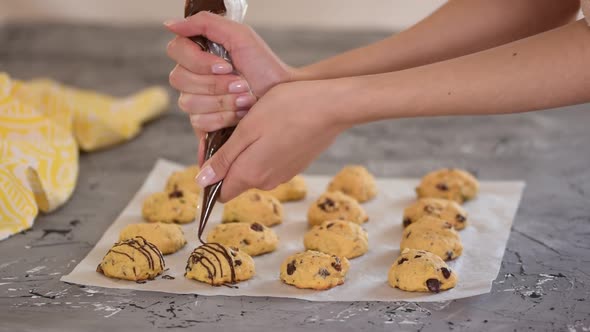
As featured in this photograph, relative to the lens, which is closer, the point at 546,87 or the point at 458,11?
the point at 546,87

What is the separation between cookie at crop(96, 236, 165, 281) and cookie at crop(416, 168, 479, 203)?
2.46 feet

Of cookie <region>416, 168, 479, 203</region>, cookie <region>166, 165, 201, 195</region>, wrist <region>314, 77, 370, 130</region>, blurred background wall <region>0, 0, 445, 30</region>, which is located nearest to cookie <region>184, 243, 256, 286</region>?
wrist <region>314, 77, 370, 130</region>

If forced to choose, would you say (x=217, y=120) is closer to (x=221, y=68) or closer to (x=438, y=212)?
(x=221, y=68)

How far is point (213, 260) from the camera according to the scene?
5.66ft

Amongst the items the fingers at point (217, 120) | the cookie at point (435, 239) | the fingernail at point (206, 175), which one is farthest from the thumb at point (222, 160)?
the cookie at point (435, 239)

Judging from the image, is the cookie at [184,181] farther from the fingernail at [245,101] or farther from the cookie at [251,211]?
the fingernail at [245,101]

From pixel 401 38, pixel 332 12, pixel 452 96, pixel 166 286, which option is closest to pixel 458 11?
pixel 401 38

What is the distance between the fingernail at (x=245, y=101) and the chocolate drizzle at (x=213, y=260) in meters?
0.29

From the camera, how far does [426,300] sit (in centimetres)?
165

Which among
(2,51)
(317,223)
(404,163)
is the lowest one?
(317,223)

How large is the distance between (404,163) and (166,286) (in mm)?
972

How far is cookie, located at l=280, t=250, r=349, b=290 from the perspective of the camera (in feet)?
5.58

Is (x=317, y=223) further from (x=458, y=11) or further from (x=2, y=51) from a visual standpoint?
(x=2, y=51)

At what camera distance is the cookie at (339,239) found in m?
1.86
